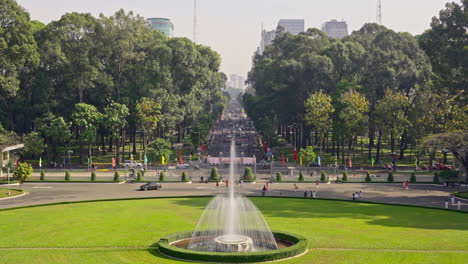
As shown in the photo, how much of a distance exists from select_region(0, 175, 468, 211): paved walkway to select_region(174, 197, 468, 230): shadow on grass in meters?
4.66

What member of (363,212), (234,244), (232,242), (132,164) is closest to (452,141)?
(363,212)

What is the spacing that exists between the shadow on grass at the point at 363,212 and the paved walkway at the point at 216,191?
4.66m

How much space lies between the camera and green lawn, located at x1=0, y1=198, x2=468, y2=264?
32062 mm

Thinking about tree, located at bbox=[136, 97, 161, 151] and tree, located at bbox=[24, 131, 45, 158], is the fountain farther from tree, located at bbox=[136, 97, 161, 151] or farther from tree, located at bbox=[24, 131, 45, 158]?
tree, located at bbox=[24, 131, 45, 158]

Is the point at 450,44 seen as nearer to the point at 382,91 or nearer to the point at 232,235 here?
the point at 382,91

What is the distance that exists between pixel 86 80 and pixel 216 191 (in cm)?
4704

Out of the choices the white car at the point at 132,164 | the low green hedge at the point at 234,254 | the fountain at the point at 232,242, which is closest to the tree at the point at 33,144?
the white car at the point at 132,164

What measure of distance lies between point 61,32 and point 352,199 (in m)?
70.0

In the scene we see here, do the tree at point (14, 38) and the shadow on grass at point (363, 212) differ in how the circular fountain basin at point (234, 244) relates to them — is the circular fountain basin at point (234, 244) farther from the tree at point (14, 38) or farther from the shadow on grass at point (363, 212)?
the tree at point (14, 38)

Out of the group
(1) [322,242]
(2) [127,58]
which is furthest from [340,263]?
(2) [127,58]

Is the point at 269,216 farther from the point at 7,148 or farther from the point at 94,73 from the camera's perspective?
the point at 94,73

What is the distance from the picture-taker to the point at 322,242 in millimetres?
35781

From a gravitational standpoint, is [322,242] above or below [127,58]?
below

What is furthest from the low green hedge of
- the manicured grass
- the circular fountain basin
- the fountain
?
the manicured grass
